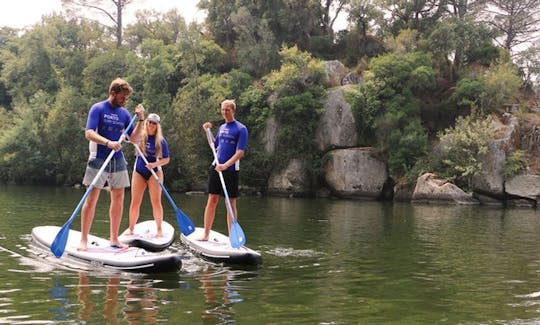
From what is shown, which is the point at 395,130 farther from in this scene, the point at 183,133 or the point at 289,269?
the point at 289,269

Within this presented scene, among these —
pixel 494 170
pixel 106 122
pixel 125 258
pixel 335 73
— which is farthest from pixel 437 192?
pixel 125 258

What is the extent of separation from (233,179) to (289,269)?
1.83 meters

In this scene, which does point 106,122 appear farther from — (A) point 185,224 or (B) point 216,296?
(B) point 216,296

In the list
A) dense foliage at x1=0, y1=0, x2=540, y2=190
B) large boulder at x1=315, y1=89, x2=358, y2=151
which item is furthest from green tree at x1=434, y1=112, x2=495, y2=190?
large boulder at x1=315, y1=89, x2=358, y2=151

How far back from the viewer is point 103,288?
5.87m

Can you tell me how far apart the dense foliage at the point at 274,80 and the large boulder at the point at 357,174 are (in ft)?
3.01

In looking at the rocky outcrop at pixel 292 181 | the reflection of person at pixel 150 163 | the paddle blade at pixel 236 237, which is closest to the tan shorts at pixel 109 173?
the reflection of person at pixel 150 163

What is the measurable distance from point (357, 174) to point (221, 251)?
2532cm

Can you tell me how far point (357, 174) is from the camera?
3228cm

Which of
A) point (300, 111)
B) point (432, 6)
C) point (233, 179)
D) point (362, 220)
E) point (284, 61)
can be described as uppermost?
point (432, 6)

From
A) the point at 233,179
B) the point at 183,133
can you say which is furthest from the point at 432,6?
the point at 233,179

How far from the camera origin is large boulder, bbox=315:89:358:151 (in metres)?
34.3

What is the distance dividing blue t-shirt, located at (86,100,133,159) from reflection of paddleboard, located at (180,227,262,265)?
73.2 inches

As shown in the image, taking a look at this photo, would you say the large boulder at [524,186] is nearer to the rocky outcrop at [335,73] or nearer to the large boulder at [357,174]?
the large boulder at [357,174]
